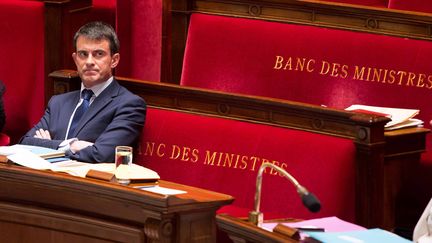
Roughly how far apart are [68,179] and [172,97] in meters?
0.40

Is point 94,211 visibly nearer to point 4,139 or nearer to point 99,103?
point 99,103

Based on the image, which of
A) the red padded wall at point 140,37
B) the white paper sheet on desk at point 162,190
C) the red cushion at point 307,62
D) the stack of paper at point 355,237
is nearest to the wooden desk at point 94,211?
the white paper sheet on desk at point 162,190

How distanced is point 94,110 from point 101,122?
2 cm

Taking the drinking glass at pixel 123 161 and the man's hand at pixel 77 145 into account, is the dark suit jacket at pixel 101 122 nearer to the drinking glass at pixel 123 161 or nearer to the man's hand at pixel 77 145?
the man's hand at pixel 77 145

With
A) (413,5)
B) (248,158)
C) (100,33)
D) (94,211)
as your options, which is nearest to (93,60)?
(100,33)

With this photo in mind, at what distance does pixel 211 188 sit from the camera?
1.36 metres

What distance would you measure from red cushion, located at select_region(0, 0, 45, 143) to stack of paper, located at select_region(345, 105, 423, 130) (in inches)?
24.1

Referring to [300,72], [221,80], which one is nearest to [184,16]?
[221,80]

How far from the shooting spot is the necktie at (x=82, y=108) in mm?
1435

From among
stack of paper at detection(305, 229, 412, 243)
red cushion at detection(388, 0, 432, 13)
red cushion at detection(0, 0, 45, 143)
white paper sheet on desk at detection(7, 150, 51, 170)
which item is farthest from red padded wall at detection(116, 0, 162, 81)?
stack of paper at detection(305, 229, 412, 243)

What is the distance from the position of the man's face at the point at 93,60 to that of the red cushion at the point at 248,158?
9 centimetres

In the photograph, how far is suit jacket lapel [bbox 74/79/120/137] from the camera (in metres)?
1.42

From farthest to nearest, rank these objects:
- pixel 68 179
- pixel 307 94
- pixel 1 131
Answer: pixel 1 131, pixel 307 94, pixel 68 179

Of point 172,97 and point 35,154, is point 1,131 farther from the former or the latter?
point 35,154
